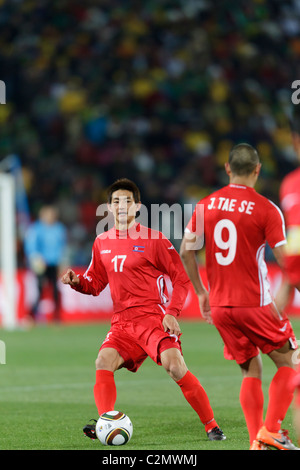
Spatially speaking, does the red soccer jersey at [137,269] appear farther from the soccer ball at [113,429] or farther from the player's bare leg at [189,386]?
the soccer ball at [113,429]

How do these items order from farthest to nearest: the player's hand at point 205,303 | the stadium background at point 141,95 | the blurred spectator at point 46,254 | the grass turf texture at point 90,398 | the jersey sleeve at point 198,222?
1. the stadium background at point 141,95
2. the blurred spectator at point 46,254
3. the grass turf texture at point 90,398
4. the player's hand at point 205,303
5. the jersey sleeve at point 198,222

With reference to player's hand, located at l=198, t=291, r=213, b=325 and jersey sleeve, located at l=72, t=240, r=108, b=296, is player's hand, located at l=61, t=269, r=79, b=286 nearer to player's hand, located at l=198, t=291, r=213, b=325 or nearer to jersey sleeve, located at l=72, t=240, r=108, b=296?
jersey sleeve, located at l=72, t=240, r=108, b=296

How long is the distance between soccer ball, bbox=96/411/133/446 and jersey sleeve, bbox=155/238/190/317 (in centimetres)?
78

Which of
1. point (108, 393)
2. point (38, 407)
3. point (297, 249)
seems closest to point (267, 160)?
point (38, 407)

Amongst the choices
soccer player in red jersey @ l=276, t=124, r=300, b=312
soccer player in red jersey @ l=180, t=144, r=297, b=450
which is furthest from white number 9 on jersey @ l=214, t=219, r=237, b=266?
soccer player in red jersey @ l=276, t=124, r=300, b=312

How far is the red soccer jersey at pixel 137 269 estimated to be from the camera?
5.72 m

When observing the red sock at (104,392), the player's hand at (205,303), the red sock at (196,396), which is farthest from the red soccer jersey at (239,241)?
the red sock at (104,392)

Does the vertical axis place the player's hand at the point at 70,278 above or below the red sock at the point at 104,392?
above

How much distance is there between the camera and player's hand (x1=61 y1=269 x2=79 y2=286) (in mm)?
5449

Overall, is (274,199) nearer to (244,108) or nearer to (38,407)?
(244,108)

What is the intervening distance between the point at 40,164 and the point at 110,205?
13223mm

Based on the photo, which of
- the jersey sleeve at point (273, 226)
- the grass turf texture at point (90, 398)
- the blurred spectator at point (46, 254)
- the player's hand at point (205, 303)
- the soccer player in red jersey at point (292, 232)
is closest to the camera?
the soccer player in red jersey at point (292, 232)

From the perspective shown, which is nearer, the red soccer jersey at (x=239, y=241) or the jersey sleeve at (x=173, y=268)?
the red soccer jersey at (x=239, y=241)

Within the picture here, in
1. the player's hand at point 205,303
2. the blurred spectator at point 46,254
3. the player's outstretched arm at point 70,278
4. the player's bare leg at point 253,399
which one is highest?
the blurred spectator at point 46,254
